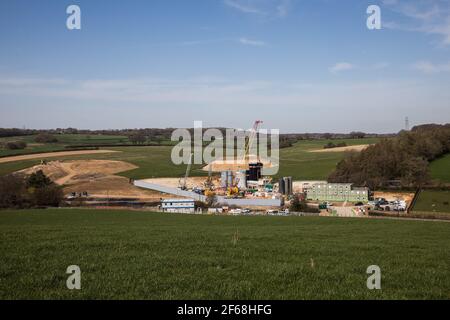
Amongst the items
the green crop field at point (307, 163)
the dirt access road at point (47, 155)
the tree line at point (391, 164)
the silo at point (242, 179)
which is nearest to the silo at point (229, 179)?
the silo at point (242, 179)

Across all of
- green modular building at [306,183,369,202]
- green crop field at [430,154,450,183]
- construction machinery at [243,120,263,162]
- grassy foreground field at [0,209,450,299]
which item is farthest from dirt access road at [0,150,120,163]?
grassy foreground field at [0,209,450,299]

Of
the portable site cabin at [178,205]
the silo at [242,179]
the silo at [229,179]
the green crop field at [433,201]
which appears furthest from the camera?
the silo at [229,179]

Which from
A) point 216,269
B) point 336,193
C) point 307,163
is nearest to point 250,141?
point 307,163

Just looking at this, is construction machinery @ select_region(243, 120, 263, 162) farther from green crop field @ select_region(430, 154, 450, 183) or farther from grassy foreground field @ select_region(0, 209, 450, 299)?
grassy foreground field @ select_region(0, 209, 450, 299)

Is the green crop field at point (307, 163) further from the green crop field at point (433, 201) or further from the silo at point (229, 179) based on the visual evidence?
the green crop field at point (433, 201)
